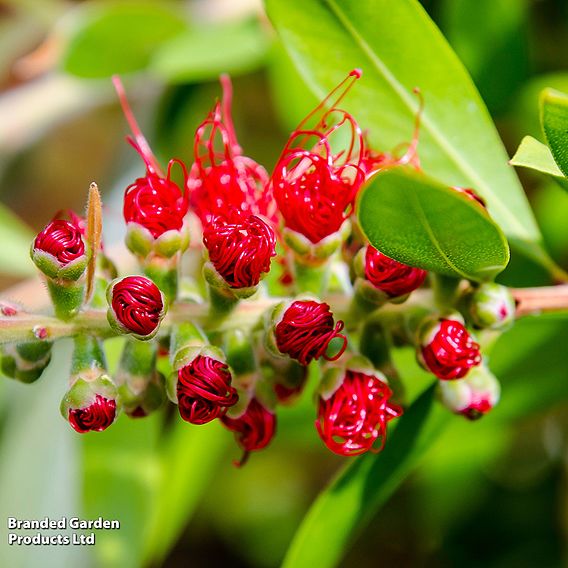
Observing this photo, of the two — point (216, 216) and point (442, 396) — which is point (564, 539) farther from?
point (216, 216)

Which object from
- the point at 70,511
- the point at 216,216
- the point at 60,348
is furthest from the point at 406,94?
the point at 60,348

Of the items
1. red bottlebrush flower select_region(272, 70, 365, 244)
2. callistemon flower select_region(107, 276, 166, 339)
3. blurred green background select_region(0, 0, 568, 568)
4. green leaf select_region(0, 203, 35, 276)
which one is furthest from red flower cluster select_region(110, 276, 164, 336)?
green leaf select_region(0, 203, 35, 276)

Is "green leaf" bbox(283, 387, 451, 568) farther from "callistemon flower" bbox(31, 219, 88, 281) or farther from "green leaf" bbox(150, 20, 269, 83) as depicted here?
"green leaf" bbox(150, 20, 269, 83)

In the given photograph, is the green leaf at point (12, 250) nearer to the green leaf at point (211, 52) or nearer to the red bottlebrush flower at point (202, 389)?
the green leaf at point (211, 52)

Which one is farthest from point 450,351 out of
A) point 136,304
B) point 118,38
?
point 118,38

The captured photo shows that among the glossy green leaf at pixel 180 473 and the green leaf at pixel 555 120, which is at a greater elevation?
the green leaf at pixel 555 120

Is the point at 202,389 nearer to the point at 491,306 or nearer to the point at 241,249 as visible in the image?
the point at 241,249

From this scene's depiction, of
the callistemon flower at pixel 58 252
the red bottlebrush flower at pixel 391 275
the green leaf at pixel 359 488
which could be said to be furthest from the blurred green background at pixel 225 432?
the callistemon flower at pixel 58 252
